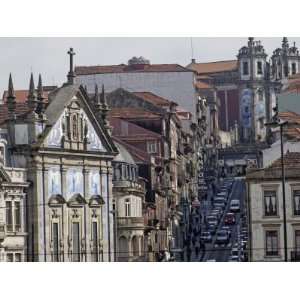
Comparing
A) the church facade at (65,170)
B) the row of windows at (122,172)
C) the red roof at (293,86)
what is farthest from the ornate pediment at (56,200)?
the red roof at (293,86)

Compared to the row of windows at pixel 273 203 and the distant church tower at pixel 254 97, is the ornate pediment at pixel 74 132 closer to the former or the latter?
the distant church tower at pixel 254 97

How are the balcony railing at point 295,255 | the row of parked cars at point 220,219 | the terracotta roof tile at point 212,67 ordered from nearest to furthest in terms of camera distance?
the balcony railing at point 295,255
the row of parked cars at point 220,219
the terracotta roof tile at point 212,67

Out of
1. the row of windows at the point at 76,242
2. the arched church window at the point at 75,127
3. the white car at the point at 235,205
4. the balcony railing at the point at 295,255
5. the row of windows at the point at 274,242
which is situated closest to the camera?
the balcony railing at the point at 295,255

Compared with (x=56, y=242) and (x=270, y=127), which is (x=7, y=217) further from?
(x=270, y=127)

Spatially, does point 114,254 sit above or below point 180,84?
below

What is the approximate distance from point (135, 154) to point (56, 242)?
1.45 m

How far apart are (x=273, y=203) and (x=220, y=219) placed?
0.64 metres

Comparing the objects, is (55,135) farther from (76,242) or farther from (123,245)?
(123,245)

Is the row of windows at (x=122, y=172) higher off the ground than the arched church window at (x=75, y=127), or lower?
lower

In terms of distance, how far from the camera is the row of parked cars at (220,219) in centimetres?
3048

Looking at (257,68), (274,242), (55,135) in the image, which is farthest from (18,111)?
(274,242)

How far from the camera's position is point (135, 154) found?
3097 centimetres

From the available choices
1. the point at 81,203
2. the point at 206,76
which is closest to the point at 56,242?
the point at 81,203

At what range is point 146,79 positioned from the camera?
102ft
